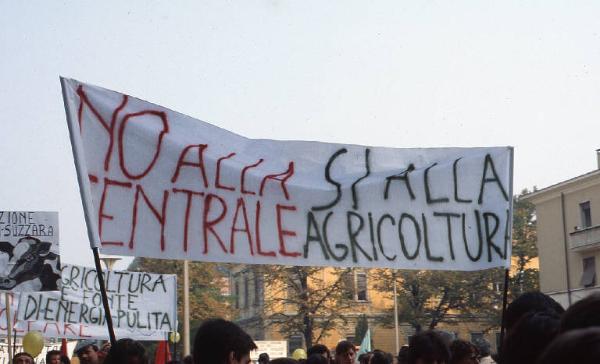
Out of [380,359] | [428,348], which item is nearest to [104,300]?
[428,348]

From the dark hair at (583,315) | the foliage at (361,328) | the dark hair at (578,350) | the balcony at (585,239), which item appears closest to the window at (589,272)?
the balcony at (585,239)

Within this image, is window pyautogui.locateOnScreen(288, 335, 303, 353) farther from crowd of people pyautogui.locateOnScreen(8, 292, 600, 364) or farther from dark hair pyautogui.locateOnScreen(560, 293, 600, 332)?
dark hair pyautogui.locateOnScreen(560, 293, 600, 332)

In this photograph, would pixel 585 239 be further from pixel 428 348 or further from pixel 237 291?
pixel 428 348

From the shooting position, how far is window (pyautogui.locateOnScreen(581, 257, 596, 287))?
5594 cm

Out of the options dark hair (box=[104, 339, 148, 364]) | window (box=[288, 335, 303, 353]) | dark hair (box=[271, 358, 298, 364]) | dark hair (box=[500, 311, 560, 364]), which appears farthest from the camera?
window (box=[288, 335, 303, 353])

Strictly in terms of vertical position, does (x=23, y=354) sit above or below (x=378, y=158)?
below

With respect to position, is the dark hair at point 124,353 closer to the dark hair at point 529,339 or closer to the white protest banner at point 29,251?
the dark hair at point 529,339

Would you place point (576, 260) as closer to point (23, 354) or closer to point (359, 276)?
point (359, 276)

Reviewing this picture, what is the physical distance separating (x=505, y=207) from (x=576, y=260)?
169 ft

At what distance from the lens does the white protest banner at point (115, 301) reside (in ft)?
59.9

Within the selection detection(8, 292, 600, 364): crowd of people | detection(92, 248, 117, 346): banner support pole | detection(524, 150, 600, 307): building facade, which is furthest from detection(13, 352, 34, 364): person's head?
detection(524, 150, 600, 307): building facade

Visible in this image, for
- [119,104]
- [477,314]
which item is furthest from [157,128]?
[477,314]

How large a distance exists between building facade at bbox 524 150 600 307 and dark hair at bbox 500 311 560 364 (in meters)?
53.4

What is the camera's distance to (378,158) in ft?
26.7
